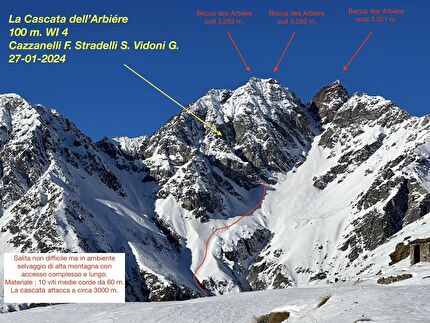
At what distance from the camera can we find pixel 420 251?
1980 inches

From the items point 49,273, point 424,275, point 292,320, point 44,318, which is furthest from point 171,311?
point 49,273

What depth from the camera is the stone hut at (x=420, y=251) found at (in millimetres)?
49594

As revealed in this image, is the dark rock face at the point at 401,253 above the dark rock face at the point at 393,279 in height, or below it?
above

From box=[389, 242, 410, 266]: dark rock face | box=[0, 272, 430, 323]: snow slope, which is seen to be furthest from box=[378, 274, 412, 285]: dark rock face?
box=[389, 242, 410, 266]: dark rock face

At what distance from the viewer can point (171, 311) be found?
123 ft

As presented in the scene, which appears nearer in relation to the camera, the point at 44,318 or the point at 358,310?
the point at 358,310

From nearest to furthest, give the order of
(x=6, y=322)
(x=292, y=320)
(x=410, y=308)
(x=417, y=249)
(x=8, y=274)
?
(x=410, y=308) < (x=292, y=320) < (x=6, y=322) < (x=417, y=249) < (x=8, y=274)

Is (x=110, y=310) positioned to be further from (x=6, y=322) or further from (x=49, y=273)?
(x=49, y=273)

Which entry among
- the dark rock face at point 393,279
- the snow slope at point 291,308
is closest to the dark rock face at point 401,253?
the snow slope at point 291,308

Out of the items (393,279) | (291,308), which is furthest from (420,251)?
(291,308)

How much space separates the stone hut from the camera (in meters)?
49.6

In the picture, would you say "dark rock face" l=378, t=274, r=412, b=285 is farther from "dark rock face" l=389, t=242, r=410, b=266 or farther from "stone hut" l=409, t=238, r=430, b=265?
"dark rock face" l=389, t=242, r=410, b=266

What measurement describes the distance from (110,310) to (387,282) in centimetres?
1666

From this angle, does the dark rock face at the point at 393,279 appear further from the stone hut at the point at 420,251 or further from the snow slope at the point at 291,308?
the stone hut at the point at 420,251
